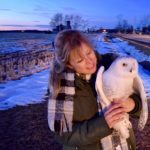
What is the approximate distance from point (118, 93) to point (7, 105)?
6310 mm

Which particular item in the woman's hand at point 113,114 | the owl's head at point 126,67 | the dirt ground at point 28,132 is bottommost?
the dirt ground at point 28,132

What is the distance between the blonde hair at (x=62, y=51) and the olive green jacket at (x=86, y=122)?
115 mm

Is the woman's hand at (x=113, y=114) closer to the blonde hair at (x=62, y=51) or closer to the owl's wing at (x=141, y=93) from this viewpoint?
the owl's wing at (x=141, y=93)

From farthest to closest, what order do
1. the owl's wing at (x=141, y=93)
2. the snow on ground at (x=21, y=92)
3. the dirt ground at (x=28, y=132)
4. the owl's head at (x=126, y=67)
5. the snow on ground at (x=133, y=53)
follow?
the snow on ground at (x=133, y=53), the snow on ground at (x=21, y=92), the dirt ground at (x=28, y=132), the owl's wing at (x=141, y=93), the owl's head at (x=126, y=67)

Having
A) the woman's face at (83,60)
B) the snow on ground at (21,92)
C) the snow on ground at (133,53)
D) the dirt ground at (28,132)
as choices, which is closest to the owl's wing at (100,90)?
the woman's face at (83,60)

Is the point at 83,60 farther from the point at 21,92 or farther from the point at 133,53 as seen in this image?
the point at 133,53

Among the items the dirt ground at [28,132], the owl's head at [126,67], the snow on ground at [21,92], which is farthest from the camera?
the snow on ground at [21,92]

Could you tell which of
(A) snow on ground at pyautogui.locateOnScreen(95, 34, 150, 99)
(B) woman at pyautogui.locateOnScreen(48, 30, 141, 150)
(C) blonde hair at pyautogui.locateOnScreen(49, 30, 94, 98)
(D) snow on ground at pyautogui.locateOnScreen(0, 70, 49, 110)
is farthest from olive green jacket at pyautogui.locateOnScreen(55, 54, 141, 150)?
(D) snow on ground at pyautogui.locateOnScreen(0, 70, 49, 110)

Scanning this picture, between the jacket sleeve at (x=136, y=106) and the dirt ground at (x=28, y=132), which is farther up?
the jacket sleeve at (x=136, y=106)

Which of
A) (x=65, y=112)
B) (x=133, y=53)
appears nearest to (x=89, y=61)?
(x=65, y=112)

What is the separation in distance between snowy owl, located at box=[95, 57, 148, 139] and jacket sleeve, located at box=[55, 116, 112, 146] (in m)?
0.08

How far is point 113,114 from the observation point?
78.7 inches

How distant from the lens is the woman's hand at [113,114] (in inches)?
78.9

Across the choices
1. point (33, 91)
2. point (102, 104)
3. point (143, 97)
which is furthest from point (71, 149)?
point (33, 91)
